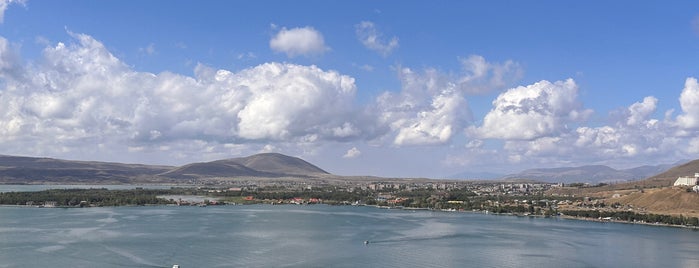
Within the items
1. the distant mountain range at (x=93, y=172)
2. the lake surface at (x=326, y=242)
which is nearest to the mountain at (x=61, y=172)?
the distant mountain range at (x=93, y=172)

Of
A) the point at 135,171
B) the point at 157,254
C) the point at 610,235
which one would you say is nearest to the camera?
the point at 157,254

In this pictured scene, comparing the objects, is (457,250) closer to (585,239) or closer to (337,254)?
(337,254)

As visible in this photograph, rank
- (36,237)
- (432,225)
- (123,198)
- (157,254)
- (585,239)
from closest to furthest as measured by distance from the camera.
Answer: (157,254) < (36,237) < (585,239) < (432,225) < (123,198)

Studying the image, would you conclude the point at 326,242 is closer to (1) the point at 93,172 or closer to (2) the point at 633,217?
(2) the point at 633,217

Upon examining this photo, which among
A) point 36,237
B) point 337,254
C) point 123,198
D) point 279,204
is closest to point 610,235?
point 337,254

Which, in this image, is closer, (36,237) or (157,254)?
(157,254)

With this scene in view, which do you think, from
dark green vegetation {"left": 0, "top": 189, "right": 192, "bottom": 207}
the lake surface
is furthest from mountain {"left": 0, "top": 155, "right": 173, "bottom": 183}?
the lake surface

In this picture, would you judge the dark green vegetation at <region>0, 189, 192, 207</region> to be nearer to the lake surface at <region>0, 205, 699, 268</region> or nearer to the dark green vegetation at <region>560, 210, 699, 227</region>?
the lake surface at <region>0, 205, 699, 268</region>

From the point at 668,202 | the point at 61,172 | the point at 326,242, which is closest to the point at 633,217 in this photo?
the point at 668,202

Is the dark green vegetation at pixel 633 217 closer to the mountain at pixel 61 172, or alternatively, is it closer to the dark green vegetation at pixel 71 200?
the dark green vegetation at pixel 71 200
